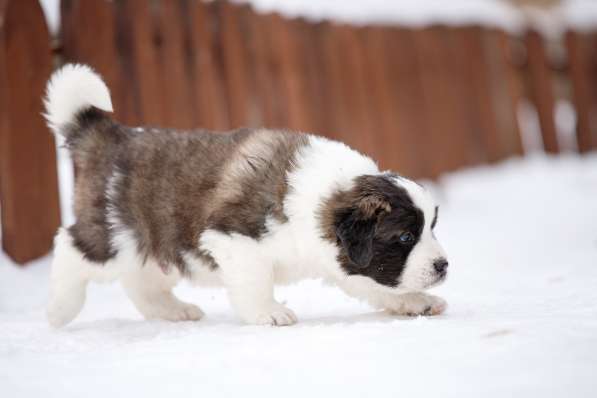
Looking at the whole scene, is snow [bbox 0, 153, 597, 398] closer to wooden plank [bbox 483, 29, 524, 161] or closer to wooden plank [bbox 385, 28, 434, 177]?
wooden plank [bbox 385, 28, 434, 177]

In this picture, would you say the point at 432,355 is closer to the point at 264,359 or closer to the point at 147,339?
the point at 264,359

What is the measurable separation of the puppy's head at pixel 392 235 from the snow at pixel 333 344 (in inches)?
9.0

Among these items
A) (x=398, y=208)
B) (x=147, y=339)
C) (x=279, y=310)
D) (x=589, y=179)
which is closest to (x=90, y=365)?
(x=147, y=339)

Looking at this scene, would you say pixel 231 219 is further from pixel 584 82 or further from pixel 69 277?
pixel 584 82

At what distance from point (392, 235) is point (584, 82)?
766cm

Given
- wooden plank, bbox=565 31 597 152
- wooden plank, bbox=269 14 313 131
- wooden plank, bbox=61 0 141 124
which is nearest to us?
wooden plank, bbox=61 0 141 124

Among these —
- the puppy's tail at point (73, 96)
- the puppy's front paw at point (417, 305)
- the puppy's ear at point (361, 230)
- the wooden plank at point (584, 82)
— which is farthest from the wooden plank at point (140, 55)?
the wooden plank at point (584, 82)

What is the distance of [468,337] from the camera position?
2.42m

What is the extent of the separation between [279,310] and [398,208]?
78 centimetres

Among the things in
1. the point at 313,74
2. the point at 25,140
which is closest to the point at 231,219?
the point at 25,140

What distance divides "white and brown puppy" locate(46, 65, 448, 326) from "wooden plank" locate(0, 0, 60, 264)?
674 mm

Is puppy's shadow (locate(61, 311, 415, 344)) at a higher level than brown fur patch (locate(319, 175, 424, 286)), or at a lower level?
lower

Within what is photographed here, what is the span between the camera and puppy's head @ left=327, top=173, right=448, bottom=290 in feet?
10.1

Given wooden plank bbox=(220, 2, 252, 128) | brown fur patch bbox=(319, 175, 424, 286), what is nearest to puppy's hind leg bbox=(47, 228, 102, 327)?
brown fur patch bbox=(319, 175, 424, 286)
